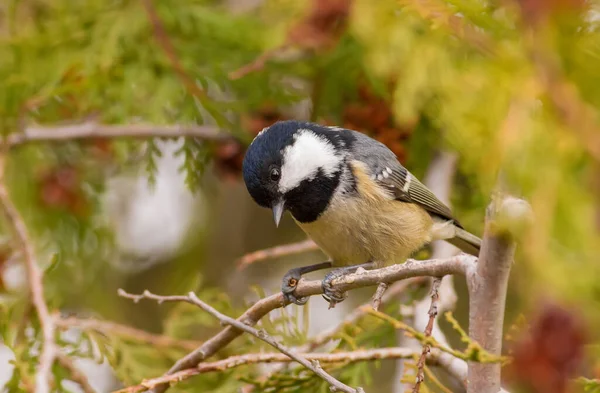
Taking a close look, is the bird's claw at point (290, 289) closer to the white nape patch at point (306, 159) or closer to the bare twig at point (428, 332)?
the white nape patch at point (306, 159)

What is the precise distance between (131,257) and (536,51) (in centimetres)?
339

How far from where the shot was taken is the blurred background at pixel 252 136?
1.17m

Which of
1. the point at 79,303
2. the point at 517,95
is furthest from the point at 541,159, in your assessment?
the point at 79,303

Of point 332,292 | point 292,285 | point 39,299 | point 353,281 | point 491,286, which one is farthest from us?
point 39,299

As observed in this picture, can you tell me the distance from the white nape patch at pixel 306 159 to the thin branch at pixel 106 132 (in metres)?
0.76

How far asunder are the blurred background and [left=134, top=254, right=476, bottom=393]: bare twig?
0.15 meters

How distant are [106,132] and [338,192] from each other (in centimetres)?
114

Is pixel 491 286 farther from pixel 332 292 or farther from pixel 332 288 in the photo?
pixel 332 292

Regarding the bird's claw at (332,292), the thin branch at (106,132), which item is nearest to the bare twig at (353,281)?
the bird's claw at (332,292)

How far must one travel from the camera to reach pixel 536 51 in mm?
1141

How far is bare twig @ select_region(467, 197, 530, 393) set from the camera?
4.27 ft

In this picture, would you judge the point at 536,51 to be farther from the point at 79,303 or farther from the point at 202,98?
the point at 79,303

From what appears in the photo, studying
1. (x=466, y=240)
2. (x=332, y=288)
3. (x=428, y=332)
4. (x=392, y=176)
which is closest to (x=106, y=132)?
(x=392, y=176)

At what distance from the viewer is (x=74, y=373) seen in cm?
228
